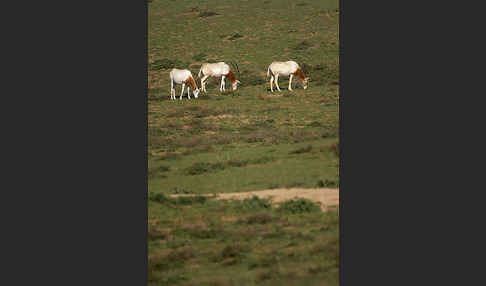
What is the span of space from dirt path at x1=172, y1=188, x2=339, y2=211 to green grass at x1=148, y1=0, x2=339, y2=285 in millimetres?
127

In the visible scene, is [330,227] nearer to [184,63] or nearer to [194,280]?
[194,280]

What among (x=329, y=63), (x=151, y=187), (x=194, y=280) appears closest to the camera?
(x=194, y=280)

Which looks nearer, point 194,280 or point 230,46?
point 194,280

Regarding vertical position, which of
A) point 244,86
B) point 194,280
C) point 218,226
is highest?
point 244,86

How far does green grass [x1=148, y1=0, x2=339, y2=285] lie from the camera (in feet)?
49.1

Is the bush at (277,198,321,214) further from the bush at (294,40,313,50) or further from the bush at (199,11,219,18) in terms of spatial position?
the bush at (199,11,219,18)

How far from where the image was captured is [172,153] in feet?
53.5

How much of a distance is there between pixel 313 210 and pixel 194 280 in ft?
8.63

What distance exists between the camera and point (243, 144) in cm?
1627

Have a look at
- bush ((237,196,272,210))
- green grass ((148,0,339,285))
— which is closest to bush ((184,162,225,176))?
green grass ((148,0,339,285))

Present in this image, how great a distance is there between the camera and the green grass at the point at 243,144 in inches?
589

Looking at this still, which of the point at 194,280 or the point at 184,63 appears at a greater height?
the point at 184,63

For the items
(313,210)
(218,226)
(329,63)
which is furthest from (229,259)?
(329,63)

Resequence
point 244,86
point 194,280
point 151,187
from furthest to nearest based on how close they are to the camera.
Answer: point 244,86, point 151,187, point 194,280
